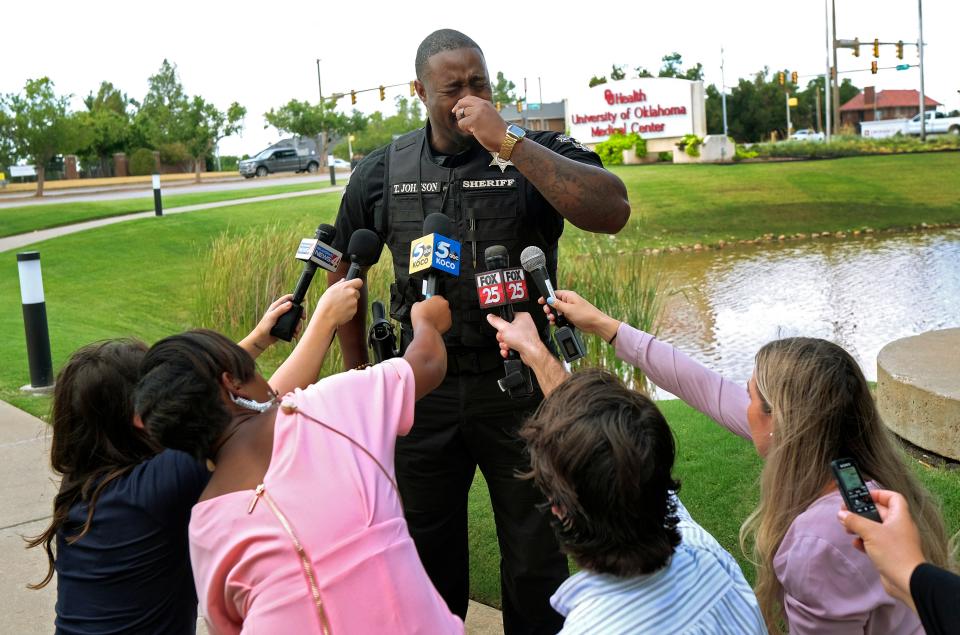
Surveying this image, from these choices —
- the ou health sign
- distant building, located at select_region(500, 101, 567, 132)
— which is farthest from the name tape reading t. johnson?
distant building, located at select_region(500, 101, 567, 132)

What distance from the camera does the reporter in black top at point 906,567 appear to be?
5.65 feet

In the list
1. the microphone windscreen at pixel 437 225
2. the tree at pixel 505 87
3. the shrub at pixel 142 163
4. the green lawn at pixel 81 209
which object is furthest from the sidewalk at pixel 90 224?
the tree at pixel 505 87

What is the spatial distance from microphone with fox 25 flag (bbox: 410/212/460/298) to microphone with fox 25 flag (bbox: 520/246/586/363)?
21cm

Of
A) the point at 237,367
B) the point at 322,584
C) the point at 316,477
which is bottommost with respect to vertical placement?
the point at 322,584

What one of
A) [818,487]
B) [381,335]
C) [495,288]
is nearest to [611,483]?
[818,487]

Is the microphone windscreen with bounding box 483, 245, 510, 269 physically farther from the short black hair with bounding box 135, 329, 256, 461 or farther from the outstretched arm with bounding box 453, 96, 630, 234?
the short black hair with bounding box 135, 329, 256, 461

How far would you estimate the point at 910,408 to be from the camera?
18.6 feet

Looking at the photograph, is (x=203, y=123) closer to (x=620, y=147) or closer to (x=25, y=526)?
(x=620, y=147)

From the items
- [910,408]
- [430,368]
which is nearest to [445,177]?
[430,368]

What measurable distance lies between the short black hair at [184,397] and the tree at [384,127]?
6104 cm

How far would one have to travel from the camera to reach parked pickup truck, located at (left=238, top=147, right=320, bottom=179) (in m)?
43.8

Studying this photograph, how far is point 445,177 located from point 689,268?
16.4m

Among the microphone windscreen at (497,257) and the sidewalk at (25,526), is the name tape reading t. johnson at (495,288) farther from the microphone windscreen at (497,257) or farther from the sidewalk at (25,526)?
the sidewalk at (25,526)

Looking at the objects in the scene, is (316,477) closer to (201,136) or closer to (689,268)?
(689,268)
